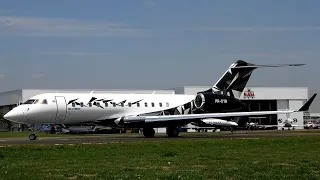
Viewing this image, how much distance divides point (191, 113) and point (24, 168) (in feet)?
116

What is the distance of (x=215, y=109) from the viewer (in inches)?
2044

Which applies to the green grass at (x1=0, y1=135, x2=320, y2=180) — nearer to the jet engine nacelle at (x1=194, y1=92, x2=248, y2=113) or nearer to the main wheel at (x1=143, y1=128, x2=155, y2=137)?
the main wheel at (x1=143, y1=128, x2=155, y2=137)

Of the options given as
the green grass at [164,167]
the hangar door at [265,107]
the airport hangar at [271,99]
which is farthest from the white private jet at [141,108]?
the hangar door at [265,107]

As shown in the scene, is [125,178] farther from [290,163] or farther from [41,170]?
[290,163]

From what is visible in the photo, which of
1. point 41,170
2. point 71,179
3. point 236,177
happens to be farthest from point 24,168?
point 236,177

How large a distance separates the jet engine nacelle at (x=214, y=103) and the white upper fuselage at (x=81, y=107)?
1.92 meters

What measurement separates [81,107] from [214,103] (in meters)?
11.6

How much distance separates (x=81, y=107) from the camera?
159 ft

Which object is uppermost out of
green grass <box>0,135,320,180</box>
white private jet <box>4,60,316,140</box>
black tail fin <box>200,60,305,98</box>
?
black tail fin <box>200,60,305,98</box>

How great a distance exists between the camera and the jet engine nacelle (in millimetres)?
51531

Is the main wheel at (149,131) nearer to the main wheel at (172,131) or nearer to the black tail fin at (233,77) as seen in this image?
the main wheel at (172,131)

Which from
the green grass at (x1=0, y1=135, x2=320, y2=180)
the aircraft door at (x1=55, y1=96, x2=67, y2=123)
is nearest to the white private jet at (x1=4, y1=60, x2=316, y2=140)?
the aircraft door at (x1=55, y1=96, x2=67, y2=123)

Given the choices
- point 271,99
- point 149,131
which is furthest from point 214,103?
point 271,99

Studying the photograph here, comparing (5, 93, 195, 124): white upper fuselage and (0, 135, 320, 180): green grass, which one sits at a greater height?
(5, 93, 195, 124): white upper fuselage
